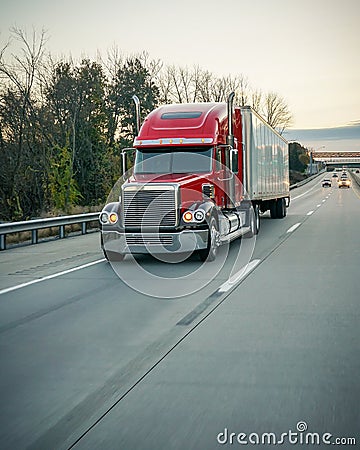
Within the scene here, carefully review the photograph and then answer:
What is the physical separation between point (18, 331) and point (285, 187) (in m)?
22.4

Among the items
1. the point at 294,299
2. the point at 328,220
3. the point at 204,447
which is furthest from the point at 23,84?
the point at 204,447

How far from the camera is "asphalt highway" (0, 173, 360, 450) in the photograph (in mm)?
4512

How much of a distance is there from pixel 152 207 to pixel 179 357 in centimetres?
718

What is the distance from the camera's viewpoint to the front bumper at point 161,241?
13.3 m

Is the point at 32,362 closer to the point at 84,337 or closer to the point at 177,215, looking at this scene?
the point at 84,337

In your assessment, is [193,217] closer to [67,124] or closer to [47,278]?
[47,278]

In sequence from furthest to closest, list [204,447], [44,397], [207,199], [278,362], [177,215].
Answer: [207,199], [177,215], [278,362], [44,397], [204,447]

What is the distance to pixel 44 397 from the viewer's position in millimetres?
5301

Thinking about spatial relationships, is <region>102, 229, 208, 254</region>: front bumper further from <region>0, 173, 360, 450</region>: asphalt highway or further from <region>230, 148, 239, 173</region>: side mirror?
<region>230, 148, 239, 173</region>: side mirror

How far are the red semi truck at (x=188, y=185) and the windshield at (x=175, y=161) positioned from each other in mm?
22

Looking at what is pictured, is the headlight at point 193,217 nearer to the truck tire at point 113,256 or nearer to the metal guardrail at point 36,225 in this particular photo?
the truck tire at point 113,256

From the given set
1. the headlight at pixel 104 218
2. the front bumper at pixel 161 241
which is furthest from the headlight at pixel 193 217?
the headlight at pixel 104 218

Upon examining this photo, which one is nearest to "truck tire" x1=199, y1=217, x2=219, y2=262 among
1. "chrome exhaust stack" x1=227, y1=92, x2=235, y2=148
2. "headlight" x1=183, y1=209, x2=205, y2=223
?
"headlight" x1=183, y1=209, x2=205, y2=223

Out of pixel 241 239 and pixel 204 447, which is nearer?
pixel 204 447
